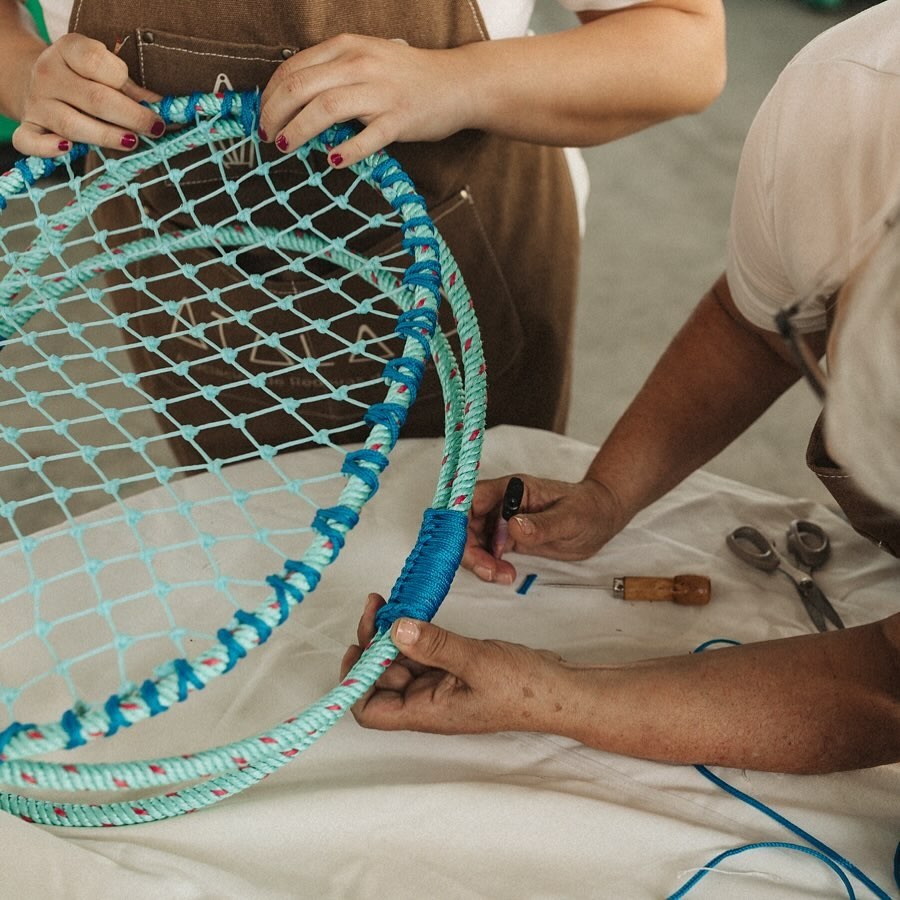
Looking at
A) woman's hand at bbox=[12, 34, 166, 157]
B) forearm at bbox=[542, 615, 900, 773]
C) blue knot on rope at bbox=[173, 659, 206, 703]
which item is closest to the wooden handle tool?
forearm at bbox=[542, 615, 900, 773]

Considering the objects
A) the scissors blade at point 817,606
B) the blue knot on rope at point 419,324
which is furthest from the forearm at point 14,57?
the scissors blade at point 817,606

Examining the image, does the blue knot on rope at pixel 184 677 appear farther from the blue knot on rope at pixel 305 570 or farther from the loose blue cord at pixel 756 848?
the loose blue cord at pixel 756 848

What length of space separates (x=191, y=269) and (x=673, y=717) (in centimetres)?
52

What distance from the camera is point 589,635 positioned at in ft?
2.89

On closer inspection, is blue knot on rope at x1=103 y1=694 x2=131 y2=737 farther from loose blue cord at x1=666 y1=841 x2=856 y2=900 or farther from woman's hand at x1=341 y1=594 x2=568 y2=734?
loose blue cord at x1=666 y1=841 x2=856 y2=900

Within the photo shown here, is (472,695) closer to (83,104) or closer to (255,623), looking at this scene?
(255,623)

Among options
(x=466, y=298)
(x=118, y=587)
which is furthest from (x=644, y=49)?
(x=118, y=587)

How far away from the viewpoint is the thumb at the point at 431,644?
68 centimetres

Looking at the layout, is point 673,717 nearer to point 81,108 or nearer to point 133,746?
point 133,746

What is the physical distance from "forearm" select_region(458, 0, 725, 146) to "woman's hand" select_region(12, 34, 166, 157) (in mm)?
281

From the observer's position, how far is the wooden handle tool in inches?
35.6

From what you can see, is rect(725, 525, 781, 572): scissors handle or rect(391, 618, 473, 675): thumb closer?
rect(391, 618, 473, 675): thumb

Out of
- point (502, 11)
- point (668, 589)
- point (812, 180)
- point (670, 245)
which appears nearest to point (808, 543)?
point (668, 589)

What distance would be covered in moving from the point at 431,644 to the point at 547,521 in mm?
246
